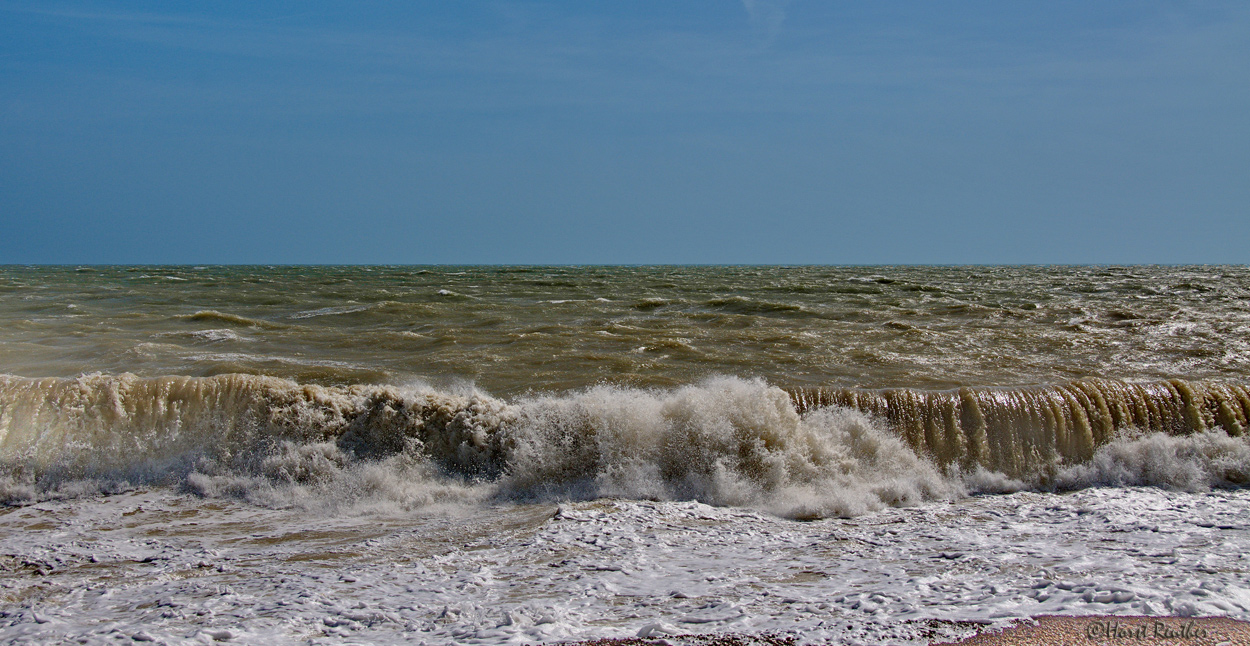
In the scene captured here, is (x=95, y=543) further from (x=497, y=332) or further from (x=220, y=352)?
(x=497, y=332)

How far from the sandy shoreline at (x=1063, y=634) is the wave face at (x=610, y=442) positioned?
2.33 meters

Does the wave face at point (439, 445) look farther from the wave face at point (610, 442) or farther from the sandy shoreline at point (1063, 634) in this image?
the sandy shoreline at point (1063, 634)

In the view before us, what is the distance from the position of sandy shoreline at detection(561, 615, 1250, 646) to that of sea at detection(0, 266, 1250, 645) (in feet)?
0.19

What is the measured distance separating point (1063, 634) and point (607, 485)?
3696 millimetres

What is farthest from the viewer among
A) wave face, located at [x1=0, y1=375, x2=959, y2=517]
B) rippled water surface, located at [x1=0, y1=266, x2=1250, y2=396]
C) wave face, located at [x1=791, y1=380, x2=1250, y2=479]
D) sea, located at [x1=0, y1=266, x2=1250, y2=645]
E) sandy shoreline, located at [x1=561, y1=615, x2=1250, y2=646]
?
rippled water surface, located at [x1=0, y1=266, x2=1250, y2=396]

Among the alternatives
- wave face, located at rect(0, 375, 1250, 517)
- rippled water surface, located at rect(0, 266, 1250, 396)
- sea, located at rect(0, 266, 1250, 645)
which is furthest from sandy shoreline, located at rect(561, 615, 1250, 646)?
rippled water surface, located at rect(0, 266, 1250, 396)

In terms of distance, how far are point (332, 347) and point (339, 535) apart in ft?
22.4

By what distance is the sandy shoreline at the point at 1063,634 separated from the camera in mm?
3254

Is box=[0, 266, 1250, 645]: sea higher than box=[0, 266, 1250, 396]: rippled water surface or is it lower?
lower

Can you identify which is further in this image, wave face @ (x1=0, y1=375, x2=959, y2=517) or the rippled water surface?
the rippled water surface

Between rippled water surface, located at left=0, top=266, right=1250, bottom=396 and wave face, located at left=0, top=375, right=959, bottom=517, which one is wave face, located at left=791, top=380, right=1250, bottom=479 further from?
rippled water surface, located at left=0, top=266, right=1250, bottom=396

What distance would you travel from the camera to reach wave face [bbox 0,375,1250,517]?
20.7 ft

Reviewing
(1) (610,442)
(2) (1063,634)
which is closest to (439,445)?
(1) (610,442)

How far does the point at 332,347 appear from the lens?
37.2 ft
